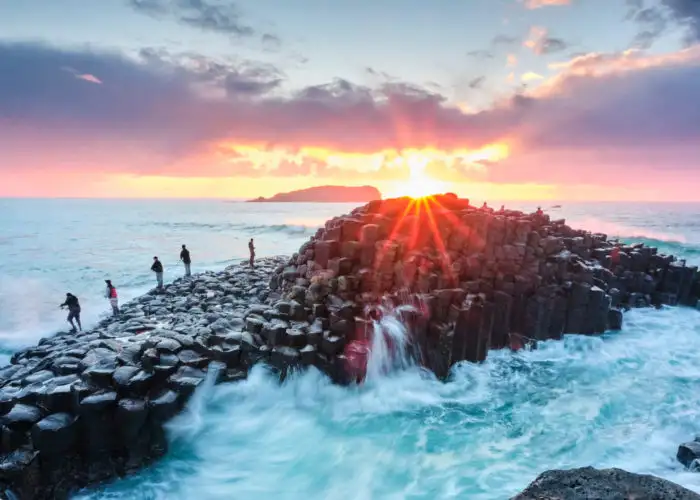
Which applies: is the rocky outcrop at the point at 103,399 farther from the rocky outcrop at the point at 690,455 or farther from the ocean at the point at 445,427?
the rocky outcrop at the point at 690,455

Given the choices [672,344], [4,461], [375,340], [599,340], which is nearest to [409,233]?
[375,340]

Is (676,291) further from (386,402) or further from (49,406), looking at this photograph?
(49,406)

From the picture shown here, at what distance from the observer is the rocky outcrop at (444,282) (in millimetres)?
12328

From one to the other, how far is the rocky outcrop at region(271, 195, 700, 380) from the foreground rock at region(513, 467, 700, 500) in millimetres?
7850

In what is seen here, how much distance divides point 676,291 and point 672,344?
21.4 ft

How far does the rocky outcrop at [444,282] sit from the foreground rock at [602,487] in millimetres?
7850

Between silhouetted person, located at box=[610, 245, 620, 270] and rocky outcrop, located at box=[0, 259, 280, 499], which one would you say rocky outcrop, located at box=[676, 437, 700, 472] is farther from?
silhouetted person, located at box=[610, 245, 620, 270]

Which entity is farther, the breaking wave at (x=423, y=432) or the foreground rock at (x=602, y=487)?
the breaking wave at (x=423, y=432)

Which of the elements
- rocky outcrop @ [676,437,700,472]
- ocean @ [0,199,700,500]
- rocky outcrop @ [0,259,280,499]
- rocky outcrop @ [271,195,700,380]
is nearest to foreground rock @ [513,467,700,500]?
ocean @ [0,199,700,500]

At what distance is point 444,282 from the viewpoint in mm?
13109

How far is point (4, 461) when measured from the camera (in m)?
7.56

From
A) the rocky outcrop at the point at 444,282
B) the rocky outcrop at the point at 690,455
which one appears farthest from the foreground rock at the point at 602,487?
the rocky outcrop at the point at 444,282

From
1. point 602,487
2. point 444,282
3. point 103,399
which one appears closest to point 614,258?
point 444,282

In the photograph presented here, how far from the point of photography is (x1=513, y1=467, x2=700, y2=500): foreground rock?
10.7 feet
